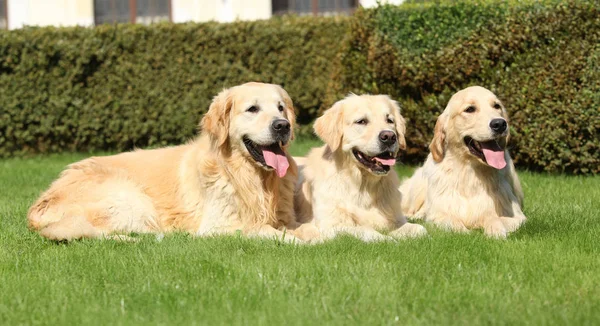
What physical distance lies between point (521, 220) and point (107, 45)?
8167 mm

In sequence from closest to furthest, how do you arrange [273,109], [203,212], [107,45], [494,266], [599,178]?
[494,266] → [273,109] → [203,212] → [599,178] → [107,45]

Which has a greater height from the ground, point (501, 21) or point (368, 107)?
point (501, 21)

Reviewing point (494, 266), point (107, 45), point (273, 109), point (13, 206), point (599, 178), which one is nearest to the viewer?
point (494, 266)

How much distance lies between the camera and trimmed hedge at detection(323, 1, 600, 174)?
29.5 feet

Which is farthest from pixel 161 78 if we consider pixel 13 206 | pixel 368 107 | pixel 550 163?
pixel 368 107

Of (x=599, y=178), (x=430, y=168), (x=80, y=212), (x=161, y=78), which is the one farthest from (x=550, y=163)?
(x=161, y=78)

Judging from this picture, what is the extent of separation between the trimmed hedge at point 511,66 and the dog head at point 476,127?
8.81 feet

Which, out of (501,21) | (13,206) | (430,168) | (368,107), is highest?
(501,21)

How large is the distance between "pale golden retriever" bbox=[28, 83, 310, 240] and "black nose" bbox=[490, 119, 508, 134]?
153cm

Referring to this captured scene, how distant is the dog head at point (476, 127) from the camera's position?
6.36 meters

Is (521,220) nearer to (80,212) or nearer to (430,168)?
(430,168)

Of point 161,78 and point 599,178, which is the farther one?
point 161,78

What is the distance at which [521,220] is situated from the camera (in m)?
6.61

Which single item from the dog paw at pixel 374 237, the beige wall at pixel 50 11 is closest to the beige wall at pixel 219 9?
the beige wall at pixel 50 11
